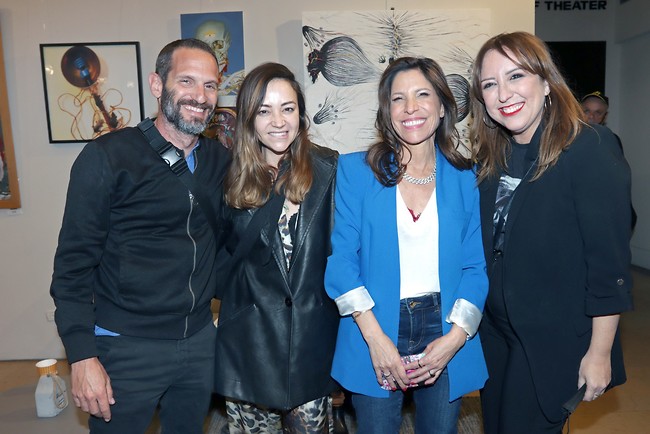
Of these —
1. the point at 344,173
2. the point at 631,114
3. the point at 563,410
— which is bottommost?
the point at 563,410

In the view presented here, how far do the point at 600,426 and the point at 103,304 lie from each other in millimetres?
2988

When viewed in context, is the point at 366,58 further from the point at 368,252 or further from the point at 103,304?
the point at 103,304

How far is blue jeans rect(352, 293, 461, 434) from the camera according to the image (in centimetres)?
185

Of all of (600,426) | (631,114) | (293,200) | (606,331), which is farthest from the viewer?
(631,114)

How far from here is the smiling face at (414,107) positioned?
190 cm

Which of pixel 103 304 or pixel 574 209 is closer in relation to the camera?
pixel 574 209

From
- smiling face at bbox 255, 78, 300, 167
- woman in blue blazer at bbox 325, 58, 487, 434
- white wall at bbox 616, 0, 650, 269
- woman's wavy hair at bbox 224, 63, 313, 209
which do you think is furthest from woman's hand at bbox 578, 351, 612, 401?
white wall at bbox 616, 0, 650, 269

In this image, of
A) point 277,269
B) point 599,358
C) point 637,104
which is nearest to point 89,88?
point 277,269

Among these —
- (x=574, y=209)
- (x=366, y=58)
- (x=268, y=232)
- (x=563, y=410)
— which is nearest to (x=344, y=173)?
(x=268, y=232)

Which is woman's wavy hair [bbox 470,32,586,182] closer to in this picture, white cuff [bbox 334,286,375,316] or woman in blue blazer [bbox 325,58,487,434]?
woman in blue blazer [bbox 325,58,487,434]

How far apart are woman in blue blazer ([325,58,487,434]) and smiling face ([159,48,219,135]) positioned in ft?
1.96

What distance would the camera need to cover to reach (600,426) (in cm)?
325

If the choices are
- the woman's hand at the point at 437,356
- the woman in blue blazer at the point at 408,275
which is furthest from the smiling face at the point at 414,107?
the woman's hand at the point at 437,356

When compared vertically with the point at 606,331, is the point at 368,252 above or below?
above
